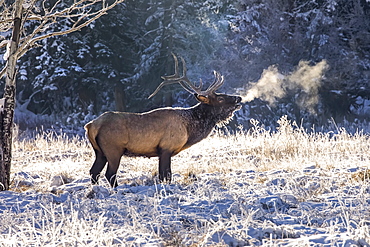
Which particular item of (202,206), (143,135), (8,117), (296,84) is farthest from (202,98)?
(296,84)

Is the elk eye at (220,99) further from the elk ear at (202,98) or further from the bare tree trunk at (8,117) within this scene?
the bare tree trunk at (8,117)

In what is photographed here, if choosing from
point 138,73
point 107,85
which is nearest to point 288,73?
point 138,73

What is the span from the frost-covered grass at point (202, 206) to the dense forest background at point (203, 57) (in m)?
16.2

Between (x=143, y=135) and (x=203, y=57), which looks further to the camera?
(x=203, y=57)

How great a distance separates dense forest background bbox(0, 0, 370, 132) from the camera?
24578 millimetres

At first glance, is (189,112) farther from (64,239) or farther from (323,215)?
(64,239)

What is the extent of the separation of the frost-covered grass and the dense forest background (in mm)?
16224

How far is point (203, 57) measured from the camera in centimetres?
2755

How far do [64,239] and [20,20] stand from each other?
4.35 meters

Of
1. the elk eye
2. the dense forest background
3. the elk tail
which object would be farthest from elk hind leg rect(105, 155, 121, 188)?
the dense forest background

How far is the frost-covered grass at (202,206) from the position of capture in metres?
3.70

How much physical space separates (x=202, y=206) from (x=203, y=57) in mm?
23173

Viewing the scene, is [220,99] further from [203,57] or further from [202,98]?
[203,57]

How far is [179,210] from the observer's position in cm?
453
